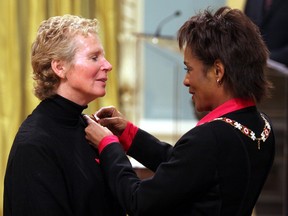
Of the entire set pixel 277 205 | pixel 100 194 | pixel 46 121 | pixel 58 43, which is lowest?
pixel 277 205

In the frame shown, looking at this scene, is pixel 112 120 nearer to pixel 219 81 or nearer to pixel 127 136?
pixel 127 136

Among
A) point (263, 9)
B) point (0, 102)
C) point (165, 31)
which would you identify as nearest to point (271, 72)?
point (263, 9)

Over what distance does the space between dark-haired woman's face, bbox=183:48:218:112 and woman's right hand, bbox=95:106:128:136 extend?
35 centimetres

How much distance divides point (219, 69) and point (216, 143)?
0.19 metres

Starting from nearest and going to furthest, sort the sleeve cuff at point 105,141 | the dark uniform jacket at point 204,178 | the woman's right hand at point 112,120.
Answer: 1. the dark uniform jacket at point 204,178
2. the sleeve cuff at point 105,141
3. the woman's right hand at point 112,120

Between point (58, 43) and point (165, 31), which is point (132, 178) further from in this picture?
point (165, 31)

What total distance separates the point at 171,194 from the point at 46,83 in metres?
0.51

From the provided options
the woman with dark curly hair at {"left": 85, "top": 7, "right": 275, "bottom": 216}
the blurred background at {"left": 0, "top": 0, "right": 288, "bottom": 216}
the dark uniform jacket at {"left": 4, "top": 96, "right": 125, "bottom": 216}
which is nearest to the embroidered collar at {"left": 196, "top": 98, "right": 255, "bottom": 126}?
the woman with dark curly hair at {"left": 85, "top": 7, "right": 275, "bottom": 216}

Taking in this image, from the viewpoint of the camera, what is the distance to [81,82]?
1816 mm

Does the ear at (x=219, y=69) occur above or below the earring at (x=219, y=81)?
above

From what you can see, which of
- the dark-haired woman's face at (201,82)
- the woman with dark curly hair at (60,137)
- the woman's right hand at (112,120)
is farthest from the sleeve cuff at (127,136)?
the dark-haired woman's face at (201,82)

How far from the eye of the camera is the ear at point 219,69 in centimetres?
161

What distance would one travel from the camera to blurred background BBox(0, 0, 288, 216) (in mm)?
3631

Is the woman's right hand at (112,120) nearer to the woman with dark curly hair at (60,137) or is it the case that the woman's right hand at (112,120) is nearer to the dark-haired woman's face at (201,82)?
the woman with dark curly hair at (60,137)
